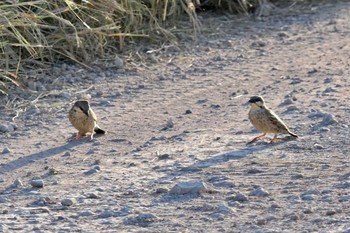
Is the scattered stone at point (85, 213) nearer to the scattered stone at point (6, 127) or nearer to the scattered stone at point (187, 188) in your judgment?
the scattered stone at point (187, 188)

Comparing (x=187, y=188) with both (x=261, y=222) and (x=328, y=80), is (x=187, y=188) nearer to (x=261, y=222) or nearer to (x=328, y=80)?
(x=261, y=222)

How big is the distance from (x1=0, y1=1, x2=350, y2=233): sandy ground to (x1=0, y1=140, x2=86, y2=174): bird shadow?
14 mm

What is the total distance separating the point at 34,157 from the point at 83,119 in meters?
0.74

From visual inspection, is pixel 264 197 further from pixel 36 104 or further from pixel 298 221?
pixel 36 104

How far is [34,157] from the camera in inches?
340

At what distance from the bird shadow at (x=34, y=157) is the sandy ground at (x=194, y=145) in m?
0.01

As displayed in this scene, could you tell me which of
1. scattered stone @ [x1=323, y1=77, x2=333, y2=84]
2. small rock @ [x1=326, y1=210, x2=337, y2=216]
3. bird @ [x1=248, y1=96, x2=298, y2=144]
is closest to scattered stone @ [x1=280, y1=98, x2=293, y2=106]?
scattered stone @ [x1=323, y1=77, x2=333, y2=84]

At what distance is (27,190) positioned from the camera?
7.69m

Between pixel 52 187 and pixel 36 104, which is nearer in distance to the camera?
pixel 52 187

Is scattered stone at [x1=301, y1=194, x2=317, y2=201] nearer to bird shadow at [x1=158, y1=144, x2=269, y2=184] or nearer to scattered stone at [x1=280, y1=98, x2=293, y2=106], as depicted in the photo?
bird shadow at [x1=158, y1=144, x2=269, y2=184]

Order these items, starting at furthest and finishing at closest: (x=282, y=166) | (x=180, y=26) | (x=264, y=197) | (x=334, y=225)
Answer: (x=180, y=26)
(x=282, y=166)
(x=264, y=197)
(x=334, y=225)

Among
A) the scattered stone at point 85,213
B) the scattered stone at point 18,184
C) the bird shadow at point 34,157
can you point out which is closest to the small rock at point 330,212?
the scattered stone at point 85,213

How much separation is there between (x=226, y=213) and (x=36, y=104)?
11.4 ft

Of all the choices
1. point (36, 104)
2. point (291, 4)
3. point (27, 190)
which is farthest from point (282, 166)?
point (291, 4)
